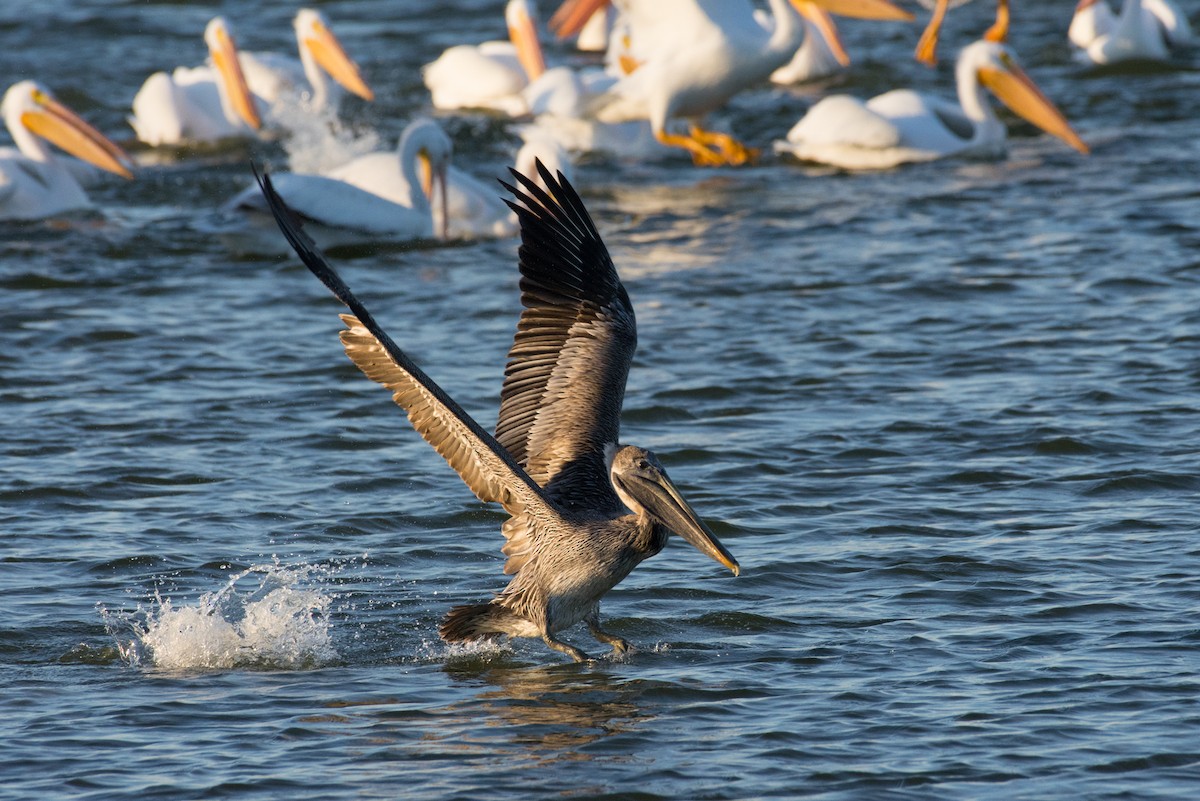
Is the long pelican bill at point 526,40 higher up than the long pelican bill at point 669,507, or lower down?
higher up

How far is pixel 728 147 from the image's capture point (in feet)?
44.2

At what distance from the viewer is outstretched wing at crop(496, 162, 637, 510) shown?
5836 millimetres

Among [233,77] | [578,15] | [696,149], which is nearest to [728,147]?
[696,149]

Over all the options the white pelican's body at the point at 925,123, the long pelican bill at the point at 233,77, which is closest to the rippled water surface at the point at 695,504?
the white pelican's body at the point at 925,123

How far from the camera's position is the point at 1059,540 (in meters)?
6.46

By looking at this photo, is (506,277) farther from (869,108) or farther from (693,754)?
(693,754)

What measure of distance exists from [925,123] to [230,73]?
17.7 ft

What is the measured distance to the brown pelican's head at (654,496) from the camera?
532 cm

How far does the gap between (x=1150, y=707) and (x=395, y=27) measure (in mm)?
15954

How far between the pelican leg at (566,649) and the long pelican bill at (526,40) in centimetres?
1073

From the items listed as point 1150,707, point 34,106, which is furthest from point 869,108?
point 1150,707

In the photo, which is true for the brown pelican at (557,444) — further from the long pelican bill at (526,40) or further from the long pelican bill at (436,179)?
the long pelican bill at (526,40)

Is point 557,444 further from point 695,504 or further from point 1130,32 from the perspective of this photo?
point 1130,32

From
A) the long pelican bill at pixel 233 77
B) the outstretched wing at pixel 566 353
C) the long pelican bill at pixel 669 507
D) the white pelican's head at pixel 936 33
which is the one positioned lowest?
the long pelican bill at pixel 669 507
